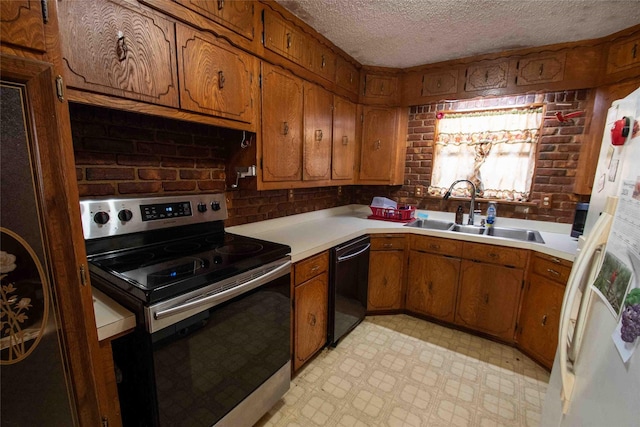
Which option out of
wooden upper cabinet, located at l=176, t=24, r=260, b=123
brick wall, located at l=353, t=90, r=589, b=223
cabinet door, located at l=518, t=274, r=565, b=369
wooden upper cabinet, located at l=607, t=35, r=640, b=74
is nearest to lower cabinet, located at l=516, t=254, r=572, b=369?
cabinet door, located at l=518, t=274, r=565, b=369

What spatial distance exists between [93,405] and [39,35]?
1.00 meters

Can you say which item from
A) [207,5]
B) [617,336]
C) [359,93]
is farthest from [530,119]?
[207,5]

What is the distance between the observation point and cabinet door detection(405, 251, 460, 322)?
2.33 metres

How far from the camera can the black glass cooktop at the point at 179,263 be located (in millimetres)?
990

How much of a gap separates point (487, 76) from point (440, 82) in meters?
0.39

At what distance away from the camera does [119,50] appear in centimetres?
105

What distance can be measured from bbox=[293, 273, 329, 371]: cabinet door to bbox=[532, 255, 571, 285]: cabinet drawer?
61.0 inches

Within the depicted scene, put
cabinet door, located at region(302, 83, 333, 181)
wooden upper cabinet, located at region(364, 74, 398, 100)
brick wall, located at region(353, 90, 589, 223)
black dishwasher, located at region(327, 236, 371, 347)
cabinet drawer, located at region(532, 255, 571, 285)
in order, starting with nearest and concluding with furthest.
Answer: cabinet drawer, located at region(532, 255, 571, 285)
black dishwasher, located at region(327, 236, 371, 347)
cabinet door, located at region(302, 83, 333, 181)
brick wall, located at region(353, 90, 589, 223)
wooden upper cabinet, located at region(364, 74, 398, 100)

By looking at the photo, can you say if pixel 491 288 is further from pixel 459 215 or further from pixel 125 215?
pixel 125 215

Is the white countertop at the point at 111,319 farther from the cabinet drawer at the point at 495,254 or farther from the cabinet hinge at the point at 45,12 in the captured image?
the cabinet drawer at the point at 495,254

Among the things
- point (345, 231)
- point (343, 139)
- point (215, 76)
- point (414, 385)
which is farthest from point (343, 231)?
point (215, 76)

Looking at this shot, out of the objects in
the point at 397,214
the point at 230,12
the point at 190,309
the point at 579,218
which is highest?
the point at 230,12

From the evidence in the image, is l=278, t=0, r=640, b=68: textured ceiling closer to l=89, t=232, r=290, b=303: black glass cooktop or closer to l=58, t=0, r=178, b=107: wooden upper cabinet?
l=58, t=0, r=178, b=107: wooden upper cabinet

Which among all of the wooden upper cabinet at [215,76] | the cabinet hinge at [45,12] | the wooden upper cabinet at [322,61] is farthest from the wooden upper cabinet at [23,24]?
the wooden upper cabinet at [322,61]
